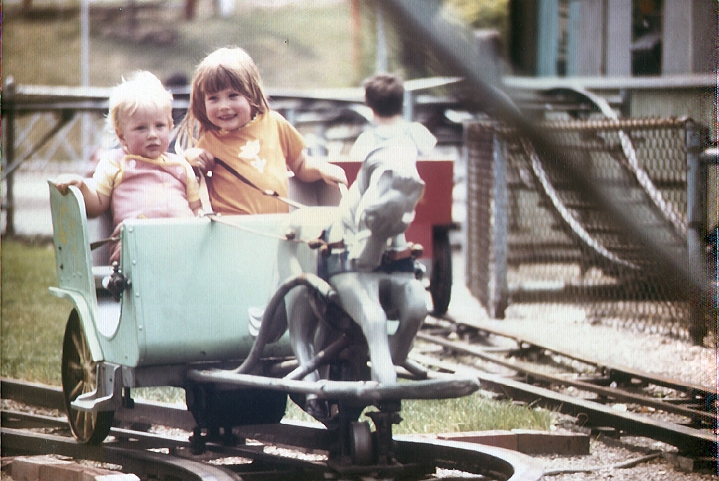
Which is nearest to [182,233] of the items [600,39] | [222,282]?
[222,282]

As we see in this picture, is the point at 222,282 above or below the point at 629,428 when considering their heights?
above

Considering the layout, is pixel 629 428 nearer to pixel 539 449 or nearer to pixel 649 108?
pixel 539 449

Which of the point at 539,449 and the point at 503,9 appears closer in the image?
the point at 503,9

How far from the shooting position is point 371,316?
6.13 feet

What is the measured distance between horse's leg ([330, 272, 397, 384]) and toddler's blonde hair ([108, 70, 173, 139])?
2.22 ft

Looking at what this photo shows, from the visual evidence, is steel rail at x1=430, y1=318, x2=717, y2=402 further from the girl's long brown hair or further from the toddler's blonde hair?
the toddler's blonde hair

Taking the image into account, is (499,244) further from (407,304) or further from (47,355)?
(407,304)

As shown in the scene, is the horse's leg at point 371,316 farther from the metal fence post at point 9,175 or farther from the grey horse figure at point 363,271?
the metal fence post at point 9,175

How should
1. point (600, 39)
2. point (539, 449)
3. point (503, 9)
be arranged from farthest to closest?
point (600, 39), point (539, 449), point (503, 9)

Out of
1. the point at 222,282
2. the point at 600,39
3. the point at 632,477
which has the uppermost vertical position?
the point at 600,39

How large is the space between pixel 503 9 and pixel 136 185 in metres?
1.64

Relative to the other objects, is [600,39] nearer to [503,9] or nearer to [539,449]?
[539,449]

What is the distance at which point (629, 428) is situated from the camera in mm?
2824

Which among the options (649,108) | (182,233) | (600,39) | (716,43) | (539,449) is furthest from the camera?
(600,39)
